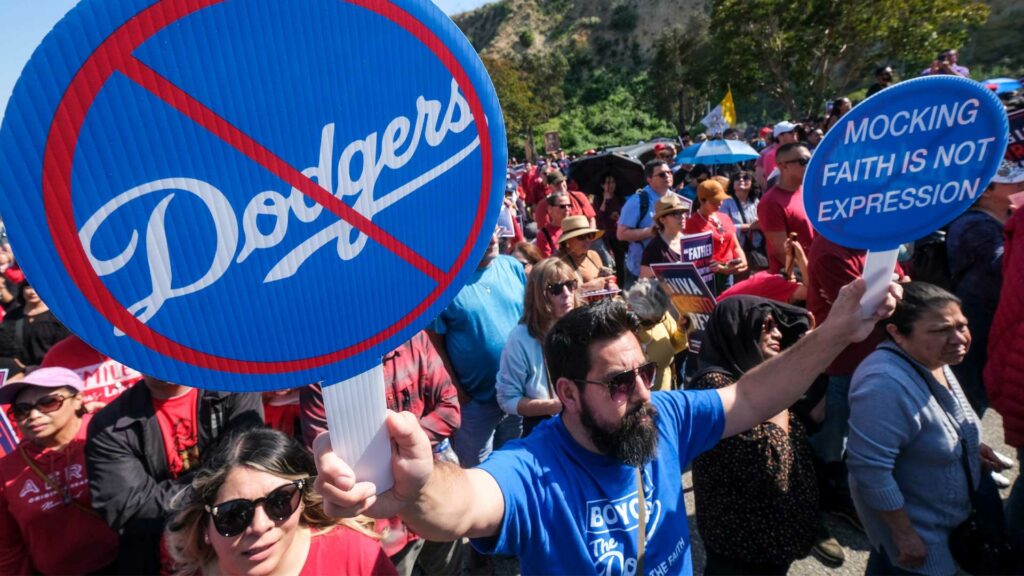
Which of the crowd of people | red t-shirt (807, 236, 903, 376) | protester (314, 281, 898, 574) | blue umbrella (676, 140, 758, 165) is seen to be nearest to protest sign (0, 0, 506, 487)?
the crowd of people

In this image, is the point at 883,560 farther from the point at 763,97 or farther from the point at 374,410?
the point at 763,97

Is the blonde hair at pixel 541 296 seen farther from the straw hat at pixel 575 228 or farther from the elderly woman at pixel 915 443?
the elderly woman at pixel 915 443

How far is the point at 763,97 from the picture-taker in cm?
4606

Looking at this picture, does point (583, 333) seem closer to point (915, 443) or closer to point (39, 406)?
point (915, 443)

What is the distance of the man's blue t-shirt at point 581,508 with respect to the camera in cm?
139

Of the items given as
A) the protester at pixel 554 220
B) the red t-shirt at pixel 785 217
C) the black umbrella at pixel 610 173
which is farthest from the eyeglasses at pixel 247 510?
the black umbrella at pixel 610 173

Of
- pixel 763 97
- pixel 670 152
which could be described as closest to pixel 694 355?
pixel 670 152

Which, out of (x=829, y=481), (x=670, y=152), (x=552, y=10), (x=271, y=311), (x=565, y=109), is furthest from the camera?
(x=552, y=10)

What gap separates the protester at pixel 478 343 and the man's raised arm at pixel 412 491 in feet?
6.12

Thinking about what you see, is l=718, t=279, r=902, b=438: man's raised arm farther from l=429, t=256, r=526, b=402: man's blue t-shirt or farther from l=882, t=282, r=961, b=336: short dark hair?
l=429, t=256, r=526, b=402: man's blue t-shirt

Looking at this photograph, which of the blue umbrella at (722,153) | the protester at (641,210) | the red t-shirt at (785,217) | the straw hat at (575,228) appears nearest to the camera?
the red t-shirt at (785,217)

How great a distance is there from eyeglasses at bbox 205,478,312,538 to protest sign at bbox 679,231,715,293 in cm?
302

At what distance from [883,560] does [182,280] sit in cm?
262

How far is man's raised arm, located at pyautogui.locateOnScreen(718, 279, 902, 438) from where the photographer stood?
1498mm
